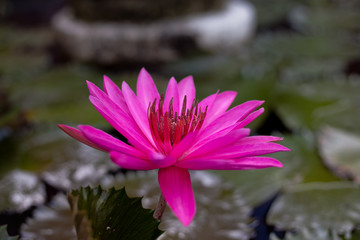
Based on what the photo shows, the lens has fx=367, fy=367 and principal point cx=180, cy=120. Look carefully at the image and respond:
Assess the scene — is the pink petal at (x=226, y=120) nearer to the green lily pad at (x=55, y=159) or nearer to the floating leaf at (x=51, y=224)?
the floating leaf at (x=51, y=224)

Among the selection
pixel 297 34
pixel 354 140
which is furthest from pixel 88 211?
pixel 297 34

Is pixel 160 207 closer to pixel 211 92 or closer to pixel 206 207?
pixel 206 207

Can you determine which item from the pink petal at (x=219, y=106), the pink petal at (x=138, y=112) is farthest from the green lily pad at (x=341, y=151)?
the pink petal at (x=138, y=112)

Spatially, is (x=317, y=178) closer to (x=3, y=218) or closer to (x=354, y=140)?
(x=354, y=140)

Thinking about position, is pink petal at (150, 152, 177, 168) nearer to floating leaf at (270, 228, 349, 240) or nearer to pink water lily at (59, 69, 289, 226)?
pink water lily at (59, 69, 289, 226)

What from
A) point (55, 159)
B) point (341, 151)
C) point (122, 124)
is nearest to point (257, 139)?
point (122, 124)

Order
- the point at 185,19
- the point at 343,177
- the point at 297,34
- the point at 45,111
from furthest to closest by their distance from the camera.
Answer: the point at 297,34 < the point at 185,19 < the point at 45,111 < the point at 343,177

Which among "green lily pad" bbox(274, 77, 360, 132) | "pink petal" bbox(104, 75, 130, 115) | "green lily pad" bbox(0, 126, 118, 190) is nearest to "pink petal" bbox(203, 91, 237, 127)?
"pink petal" bbox(104, 75, 130, 115)
